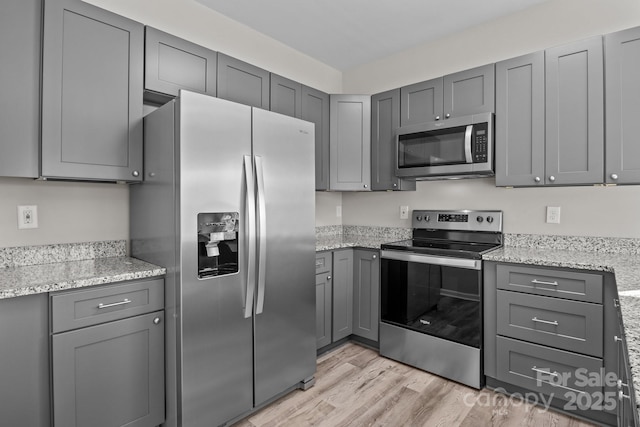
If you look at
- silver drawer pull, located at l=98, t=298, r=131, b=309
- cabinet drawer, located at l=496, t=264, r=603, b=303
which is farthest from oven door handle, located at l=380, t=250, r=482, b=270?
silver drawer pull, located at l=98, t=298, r=131, b=309

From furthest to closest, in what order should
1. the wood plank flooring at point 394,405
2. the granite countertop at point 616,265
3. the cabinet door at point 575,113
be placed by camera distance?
the cabinet door at point 575,113 → the wood plank flooring at point 394,405 → the granite countertop at point 616,265

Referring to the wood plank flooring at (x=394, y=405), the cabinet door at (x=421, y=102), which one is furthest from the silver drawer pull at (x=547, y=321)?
the cabinet door at (x=421, y=102)

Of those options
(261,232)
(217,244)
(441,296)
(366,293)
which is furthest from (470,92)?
(217,244)

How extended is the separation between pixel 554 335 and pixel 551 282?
32 cm

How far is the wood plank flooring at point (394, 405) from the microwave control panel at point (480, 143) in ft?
5.27

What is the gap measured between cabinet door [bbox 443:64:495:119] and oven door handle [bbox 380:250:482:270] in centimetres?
111

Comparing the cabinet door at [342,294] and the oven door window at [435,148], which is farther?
the cabinet door at [342,294]

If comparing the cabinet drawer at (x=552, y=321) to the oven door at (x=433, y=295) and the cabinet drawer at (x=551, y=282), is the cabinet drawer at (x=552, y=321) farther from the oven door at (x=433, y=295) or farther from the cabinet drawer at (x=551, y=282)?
the oven door at (x=433, y=295)

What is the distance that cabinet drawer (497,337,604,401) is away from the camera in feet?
6.38

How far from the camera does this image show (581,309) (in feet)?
6.36

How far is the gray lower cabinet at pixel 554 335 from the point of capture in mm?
1884

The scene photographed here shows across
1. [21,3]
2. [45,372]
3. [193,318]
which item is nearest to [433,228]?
[193,318]

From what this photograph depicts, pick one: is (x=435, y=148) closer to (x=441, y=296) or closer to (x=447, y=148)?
(x=447, y=148)

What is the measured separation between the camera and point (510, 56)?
2707mm
